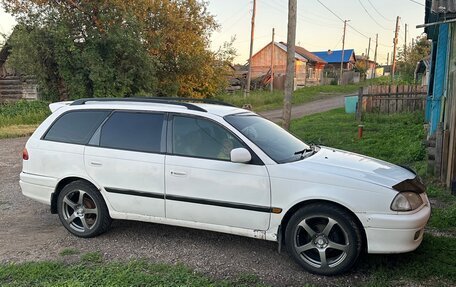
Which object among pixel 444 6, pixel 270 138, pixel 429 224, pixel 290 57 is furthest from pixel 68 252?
pixel 290 57

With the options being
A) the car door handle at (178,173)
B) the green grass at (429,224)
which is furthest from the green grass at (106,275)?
the green grass at (429,224)

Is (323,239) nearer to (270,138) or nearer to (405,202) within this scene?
(405,202)

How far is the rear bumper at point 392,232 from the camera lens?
11.5 feet

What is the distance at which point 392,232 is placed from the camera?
3502 millimetres

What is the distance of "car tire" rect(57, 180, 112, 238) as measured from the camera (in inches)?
182

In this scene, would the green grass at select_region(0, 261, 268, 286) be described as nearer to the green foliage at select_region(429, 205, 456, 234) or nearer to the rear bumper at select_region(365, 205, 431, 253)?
the rear bumper at select_region(365, 205, 431, 253)

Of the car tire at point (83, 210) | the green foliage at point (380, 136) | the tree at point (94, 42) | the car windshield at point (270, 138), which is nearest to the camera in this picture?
the car windshield at point (270, 138)

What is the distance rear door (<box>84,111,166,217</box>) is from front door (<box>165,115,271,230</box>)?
158mm

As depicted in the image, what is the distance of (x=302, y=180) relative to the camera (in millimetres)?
3762

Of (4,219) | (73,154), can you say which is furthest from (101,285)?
(4,219)

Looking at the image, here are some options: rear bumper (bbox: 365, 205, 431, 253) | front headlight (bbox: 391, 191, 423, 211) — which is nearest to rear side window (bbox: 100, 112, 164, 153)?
rear bumper (bbox: 365, 205, 431, 253)

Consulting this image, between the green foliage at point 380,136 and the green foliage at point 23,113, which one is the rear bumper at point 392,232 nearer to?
the green foliage at point 380,136

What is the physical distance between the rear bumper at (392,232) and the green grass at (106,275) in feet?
3.72

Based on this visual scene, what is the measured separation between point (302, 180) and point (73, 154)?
8.99ft
